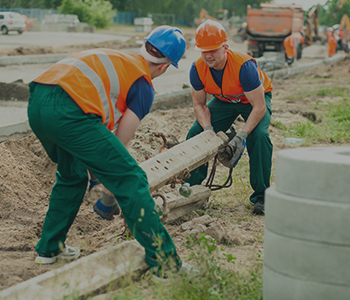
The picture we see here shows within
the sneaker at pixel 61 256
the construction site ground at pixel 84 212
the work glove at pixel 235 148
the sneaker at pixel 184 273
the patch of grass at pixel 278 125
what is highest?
the work glove at pixel 235 148

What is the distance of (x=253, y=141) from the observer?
15.8 feet

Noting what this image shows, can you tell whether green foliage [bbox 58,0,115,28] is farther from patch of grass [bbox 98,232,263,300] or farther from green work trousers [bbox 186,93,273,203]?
patch of grass [bbox 98,232,263,300]

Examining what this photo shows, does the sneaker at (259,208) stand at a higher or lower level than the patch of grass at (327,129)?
higher

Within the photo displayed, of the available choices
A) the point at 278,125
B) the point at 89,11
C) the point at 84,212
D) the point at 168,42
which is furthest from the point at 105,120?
the point at 89,11

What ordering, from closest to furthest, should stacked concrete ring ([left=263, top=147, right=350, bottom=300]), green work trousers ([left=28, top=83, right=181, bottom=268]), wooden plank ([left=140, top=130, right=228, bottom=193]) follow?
stacked concrete ring ([left=263, top=147, right=350, bottom=300])
green work trousers ([left=28, top=83, right=181, bottom=268])
wooden plank ([left=140, top=130, right=228, bottom=193])

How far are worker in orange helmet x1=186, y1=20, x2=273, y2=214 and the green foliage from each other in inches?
1713

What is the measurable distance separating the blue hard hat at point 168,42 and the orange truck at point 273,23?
20548mm

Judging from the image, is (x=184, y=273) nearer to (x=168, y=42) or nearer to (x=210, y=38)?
(x=168, y=42)

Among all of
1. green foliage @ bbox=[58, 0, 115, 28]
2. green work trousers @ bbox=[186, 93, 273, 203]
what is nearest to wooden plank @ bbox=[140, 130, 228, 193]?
green work trousers @ bbox=[186, 93, 273, 203]

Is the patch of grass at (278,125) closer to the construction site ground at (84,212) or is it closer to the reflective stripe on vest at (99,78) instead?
the construction site ground at (84,212)

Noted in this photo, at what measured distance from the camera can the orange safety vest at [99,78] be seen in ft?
9.54

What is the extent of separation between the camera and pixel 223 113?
5.11m

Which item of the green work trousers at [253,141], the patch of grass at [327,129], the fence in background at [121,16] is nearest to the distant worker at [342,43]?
the patch of grass at [327,129]

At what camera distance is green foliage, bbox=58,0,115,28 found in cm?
4578
